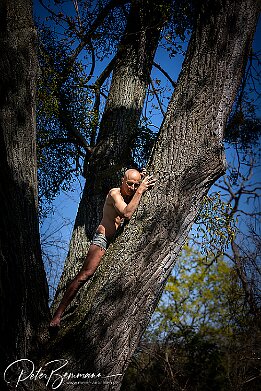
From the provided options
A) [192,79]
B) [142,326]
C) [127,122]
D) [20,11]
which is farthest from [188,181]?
[127,122]

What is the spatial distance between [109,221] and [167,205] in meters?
1.16

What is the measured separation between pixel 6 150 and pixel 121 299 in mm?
1603

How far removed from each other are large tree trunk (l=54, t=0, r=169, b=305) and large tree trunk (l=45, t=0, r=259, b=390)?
178cm

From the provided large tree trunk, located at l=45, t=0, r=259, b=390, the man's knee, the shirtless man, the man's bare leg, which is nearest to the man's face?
the shirtless man

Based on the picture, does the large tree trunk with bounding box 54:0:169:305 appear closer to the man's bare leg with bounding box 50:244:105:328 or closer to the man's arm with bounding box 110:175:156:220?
the man's bare leg with bounding box 50:244:105:328

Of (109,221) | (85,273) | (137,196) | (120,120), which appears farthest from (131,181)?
(120,120)

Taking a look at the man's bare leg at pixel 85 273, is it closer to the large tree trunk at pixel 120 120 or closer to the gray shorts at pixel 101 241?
the gray shorts at pixel 101 241

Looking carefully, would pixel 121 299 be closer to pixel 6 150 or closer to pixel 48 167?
pixel 6 150

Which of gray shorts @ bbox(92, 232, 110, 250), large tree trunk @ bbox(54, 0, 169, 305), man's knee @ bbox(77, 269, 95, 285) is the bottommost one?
man's knee @ bbox(77, 269, 95, 285)

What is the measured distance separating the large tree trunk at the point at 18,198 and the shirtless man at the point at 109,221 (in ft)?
1.02

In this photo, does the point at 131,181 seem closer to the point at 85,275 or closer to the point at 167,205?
the point at 167,205

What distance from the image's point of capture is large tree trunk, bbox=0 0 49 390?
11.3 feet

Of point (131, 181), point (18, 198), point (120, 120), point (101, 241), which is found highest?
point (120, 120)

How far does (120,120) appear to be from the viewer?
6.13 meters
